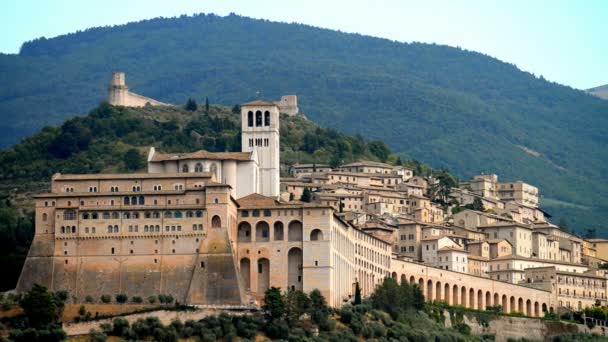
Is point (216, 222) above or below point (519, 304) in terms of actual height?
above

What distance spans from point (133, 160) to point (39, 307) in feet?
174

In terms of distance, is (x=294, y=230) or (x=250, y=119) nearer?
(x=294, y=230)

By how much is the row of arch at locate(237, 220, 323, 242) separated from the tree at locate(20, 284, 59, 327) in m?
13.9

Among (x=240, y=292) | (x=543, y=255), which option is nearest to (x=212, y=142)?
(x=543, y=255)

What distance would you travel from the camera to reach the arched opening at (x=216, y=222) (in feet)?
296

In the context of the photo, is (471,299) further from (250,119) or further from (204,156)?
(204,156)

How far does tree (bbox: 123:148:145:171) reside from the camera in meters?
134

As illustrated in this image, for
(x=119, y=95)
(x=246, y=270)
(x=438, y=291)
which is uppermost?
(x=119, y=95)

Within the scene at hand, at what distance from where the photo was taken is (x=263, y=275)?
92750 mm

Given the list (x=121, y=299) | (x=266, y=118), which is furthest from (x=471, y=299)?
(x=121, y=299)

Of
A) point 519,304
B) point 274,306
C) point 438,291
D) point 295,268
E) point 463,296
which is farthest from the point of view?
point 519,304

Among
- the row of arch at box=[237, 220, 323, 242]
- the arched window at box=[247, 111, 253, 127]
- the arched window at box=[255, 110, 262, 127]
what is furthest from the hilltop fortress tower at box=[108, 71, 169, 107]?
the row of arch at box=[237, 220, 323, 242]

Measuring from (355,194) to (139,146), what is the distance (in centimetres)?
2453

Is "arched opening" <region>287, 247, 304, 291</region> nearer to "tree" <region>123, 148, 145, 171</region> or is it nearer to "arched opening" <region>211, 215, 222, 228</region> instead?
"arched opening" <region>211, 215, 222, 228</region>
